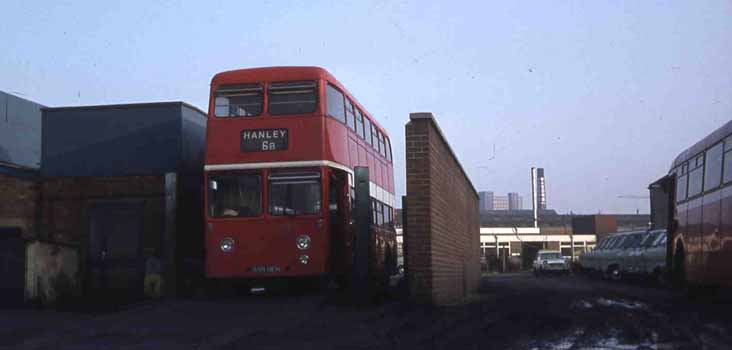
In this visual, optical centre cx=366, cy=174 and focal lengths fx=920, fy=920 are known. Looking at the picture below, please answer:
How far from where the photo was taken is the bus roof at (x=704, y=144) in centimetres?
1647

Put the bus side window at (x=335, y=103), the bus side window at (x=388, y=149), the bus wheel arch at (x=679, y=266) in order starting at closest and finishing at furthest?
the bus side window at (x=335, y=103), the bus wheel arch at (x=679, y=266), the bus side window at (x=388, y=149)

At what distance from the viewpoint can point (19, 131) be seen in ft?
105

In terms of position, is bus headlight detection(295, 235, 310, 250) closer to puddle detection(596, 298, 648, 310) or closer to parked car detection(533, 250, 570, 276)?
puddle detection(596, 298, 648, 310)

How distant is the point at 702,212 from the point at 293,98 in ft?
27.4

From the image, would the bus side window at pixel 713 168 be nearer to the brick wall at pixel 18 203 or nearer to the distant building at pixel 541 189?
the brick wall at pixel 18 203

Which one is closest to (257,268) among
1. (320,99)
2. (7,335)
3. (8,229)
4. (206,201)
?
(206,201)

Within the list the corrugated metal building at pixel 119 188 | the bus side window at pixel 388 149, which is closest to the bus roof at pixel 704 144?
the bus side window at pixel 388 149

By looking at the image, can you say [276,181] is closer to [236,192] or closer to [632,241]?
[236,192]

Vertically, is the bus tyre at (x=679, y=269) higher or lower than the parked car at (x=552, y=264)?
higher

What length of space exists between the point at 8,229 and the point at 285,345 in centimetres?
1473

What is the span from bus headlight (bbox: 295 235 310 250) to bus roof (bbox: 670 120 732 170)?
7712 mm

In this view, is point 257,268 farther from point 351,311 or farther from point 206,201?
point 351,311

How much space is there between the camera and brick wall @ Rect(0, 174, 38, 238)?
73.4ft

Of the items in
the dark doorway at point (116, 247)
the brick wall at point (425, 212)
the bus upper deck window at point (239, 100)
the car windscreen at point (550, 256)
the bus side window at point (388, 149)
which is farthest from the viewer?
the car windscreen at point (550, 256)
